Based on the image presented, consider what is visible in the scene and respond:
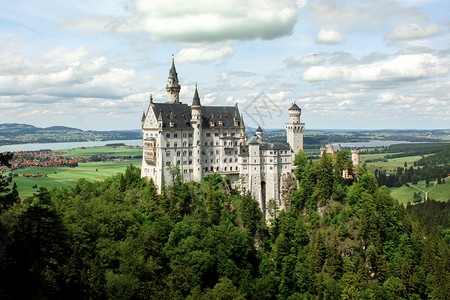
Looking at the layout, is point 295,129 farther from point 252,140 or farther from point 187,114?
point 187,114

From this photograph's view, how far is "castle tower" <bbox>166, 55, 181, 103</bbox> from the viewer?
98125mm

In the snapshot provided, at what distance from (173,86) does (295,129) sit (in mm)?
32785

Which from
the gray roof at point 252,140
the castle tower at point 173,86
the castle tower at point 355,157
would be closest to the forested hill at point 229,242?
the castle tower at point 355,157

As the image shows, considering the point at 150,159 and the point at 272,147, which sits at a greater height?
the point at 272,147

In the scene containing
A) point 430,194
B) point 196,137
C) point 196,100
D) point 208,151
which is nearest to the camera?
point 196,100

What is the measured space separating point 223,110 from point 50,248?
198 ft

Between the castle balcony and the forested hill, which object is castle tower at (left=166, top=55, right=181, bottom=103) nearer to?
the castle balcony

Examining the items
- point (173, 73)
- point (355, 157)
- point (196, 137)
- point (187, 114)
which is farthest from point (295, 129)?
point (173, 73)

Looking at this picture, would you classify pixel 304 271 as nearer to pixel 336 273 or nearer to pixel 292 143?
pixel 336 273

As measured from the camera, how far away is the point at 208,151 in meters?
94.8

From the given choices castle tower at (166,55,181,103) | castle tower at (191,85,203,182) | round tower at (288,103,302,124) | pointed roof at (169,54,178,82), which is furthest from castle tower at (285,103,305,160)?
pointed roof at (169,54,178,82)

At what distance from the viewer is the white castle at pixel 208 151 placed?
89.4 meters

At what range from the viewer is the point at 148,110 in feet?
302

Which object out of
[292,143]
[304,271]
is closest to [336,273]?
[304,271]
